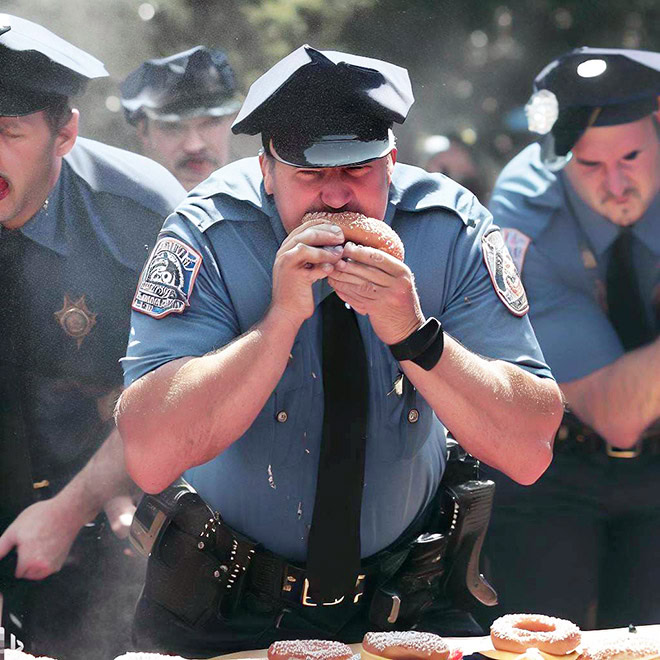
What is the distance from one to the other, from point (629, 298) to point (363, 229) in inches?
76.1

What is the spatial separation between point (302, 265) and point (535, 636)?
97 centimetres

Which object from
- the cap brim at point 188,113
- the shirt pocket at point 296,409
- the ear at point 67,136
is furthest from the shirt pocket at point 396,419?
the ear at point 67,136

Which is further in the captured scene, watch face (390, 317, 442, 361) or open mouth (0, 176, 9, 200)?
open mouth (0, 176, 9, 200)

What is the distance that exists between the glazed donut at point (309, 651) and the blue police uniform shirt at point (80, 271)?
1279mm

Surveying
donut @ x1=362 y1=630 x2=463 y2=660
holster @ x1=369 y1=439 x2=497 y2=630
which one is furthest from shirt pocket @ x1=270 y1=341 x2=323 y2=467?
donut @ x1=362 y1=630 x2=463 y2=660

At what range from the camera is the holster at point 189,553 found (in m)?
2.74

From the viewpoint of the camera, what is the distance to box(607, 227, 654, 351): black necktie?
4.20 metres

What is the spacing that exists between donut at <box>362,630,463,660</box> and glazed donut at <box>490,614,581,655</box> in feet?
0.48

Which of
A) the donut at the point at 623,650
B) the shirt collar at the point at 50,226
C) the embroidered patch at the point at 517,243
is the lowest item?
the donut at the point at 623,650

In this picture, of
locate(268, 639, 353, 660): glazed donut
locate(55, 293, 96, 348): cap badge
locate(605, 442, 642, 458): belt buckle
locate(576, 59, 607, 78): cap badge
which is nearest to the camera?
locate(268, 639, 353, 660): glazed donut

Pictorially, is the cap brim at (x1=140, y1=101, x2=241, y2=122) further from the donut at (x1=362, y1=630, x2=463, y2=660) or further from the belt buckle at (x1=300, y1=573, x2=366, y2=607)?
the donut at (x1=362, y1=630, x2=463, y2=660)

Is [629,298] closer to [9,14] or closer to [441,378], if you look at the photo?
[441,378]

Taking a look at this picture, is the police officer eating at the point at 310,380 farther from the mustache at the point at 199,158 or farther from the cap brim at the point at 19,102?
the cap brim at the point at 19,102

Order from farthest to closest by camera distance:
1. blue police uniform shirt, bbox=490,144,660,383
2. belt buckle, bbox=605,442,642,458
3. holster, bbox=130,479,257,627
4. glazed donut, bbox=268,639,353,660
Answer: belt buckle, bbox=605,442,642,458
blue police uniform shirt, bbox=490,144,660,383
holster, bbox=130,479,257,627
glazed donut, bbox=268,639,353,660
